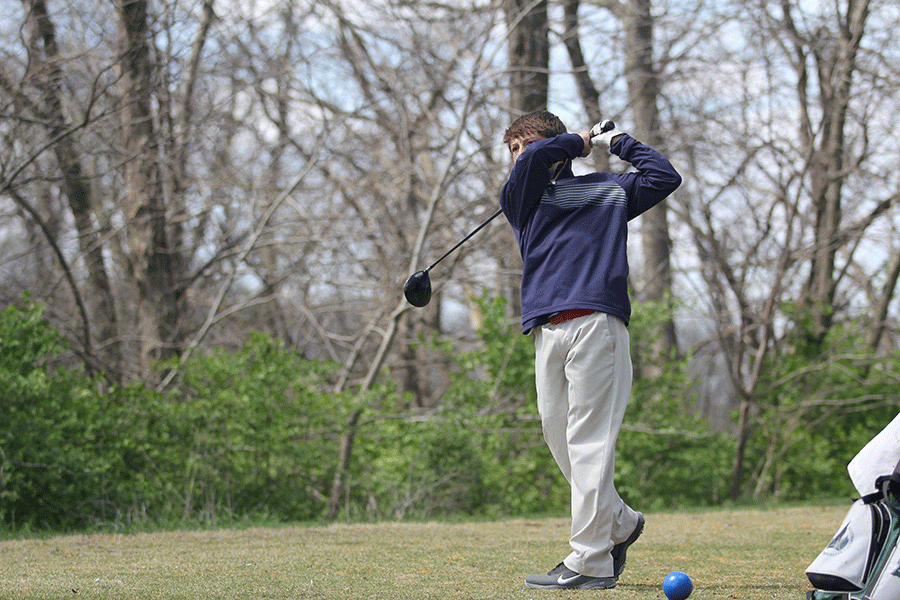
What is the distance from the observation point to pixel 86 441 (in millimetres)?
5918

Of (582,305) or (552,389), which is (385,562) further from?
(582,305)

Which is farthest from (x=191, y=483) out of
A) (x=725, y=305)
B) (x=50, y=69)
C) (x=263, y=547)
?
(x=725, y=305)

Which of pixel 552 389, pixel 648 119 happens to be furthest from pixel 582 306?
pixel 648 119

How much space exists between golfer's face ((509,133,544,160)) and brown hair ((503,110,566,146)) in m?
0.01

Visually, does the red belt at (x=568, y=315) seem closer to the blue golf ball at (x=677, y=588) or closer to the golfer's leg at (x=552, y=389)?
the golfer's leg at (x=552, y=389)

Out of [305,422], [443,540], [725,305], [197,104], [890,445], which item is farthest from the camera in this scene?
[725,305]

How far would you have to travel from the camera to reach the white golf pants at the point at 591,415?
10.8ft

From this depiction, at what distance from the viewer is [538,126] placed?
11.9ft

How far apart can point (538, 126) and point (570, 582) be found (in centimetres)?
182

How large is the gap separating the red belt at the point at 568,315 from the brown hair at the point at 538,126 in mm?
760

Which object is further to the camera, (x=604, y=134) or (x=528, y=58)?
(x=528, y=58)

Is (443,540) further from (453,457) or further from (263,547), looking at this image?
(453,457)

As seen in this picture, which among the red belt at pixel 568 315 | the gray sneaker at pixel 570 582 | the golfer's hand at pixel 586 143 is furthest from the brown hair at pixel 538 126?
the gray sneaker at pixel 570 582

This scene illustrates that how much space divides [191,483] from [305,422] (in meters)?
0.96
